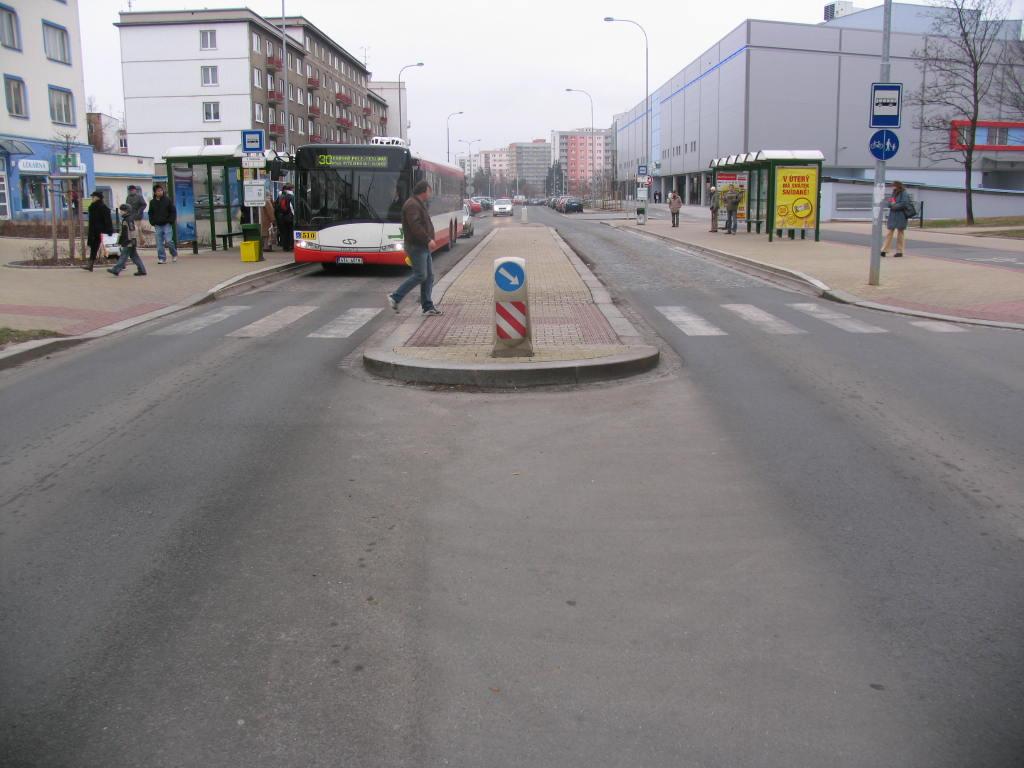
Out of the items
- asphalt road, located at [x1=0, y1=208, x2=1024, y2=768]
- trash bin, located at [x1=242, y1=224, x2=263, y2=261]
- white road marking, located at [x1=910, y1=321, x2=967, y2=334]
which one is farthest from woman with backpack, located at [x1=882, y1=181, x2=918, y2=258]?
trash bin, located at [x1=242, y1=224, x2=263, y2=261]

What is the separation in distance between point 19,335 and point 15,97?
3535 cm

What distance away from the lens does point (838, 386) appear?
354 inches

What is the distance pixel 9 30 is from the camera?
4056 centimetres

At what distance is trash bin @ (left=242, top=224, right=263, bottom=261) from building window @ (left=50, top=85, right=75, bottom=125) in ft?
90.1

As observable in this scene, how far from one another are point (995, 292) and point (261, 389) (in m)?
12.1

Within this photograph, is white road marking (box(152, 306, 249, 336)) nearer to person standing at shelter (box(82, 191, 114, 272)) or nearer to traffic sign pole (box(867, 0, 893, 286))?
person standing at shelter (box(82, 191, 114, 272))

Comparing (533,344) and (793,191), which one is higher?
(793,191)

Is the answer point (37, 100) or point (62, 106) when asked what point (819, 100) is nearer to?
point (62, 106)

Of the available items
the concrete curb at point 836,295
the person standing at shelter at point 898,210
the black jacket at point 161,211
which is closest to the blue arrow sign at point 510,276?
the concrete curb at point 836,295

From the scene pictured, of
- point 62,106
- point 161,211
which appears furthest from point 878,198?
point 62,106

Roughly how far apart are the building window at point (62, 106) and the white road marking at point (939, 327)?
1667 inches

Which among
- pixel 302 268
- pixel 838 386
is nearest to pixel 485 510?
pixel 838 386

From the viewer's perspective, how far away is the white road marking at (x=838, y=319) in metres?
12.4

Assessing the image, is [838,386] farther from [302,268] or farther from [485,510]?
[302,268]
